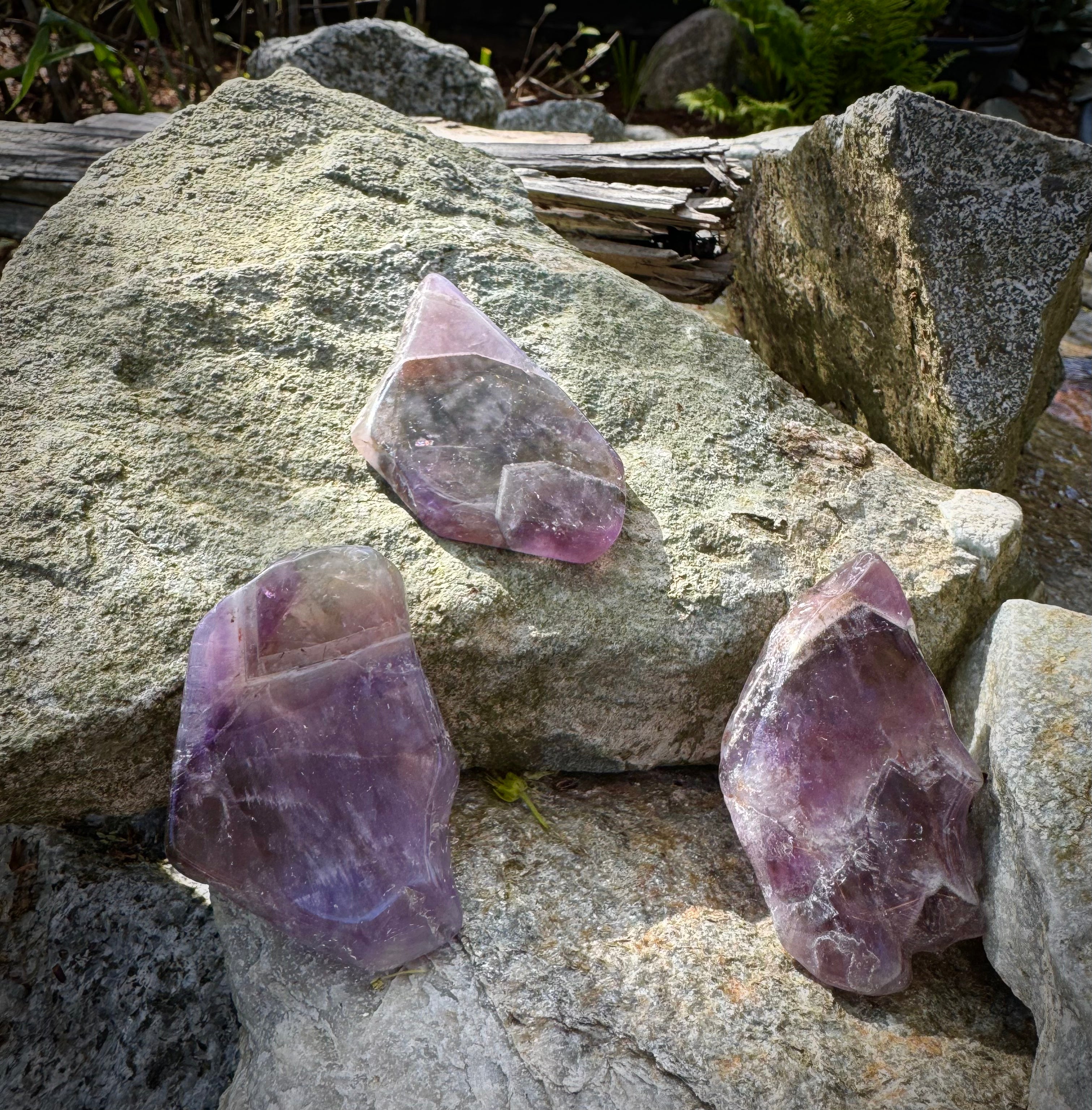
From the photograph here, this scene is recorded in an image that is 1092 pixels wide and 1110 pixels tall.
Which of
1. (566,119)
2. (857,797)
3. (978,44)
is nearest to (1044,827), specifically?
(857,797)

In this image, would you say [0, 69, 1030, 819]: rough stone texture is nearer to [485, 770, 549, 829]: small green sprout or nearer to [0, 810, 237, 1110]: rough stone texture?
[485, 770, 549, 829]: small green sprout

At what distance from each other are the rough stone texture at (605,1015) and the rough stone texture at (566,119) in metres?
4.18

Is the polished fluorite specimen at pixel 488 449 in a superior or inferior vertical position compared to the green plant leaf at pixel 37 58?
inferior

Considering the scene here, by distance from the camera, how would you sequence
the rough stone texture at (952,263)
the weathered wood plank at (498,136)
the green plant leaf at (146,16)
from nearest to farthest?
the rough stone texture at (952,263) → the weathered wood plank at (498,136) → the green plant leaf at (146,16)

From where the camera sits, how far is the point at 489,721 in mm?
1753

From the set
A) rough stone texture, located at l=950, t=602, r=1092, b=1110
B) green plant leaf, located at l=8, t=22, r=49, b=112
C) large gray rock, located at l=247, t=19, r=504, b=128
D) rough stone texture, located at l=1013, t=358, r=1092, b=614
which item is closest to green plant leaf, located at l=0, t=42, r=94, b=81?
green plant leaf, located at l=8, t=22, r=49, b=112

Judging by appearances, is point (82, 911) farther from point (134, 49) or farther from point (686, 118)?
point (686, 118)

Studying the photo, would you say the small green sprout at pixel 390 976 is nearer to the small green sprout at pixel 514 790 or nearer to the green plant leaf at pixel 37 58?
the small green sprout at pixel 514 790

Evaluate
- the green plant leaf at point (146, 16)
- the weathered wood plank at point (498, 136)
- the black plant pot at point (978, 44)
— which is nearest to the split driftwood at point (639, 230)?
the weathered wood plank at point (498, 136)

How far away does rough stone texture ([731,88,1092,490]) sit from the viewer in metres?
2.04

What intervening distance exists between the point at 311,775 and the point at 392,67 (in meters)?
3.78

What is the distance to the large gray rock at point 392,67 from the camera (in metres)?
4.32

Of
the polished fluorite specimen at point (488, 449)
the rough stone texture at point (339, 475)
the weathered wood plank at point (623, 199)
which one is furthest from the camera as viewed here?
the weathered wood plank at point (623, 199)

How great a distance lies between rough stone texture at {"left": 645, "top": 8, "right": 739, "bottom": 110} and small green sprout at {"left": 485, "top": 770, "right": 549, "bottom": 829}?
555 centimetres
